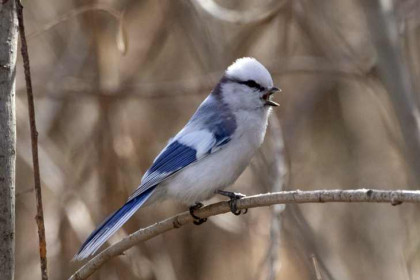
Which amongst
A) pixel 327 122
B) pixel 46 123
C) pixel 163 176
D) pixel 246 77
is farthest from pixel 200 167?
pixel 327 122

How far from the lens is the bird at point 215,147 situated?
2.51 m

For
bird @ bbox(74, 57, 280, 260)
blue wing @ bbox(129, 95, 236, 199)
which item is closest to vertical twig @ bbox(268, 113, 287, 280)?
bird @ bbox(74, 57, 280, 260)

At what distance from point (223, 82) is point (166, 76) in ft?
3.97

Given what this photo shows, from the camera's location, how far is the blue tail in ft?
6.70

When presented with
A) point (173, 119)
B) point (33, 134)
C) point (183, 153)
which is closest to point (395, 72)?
point (183, 153)

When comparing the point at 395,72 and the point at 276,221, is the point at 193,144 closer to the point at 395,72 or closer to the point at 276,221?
the point at 276,221

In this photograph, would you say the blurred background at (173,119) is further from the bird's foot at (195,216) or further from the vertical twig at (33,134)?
the vertical twig at (33,134)

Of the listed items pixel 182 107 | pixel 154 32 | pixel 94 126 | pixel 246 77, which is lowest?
pixel 246 77

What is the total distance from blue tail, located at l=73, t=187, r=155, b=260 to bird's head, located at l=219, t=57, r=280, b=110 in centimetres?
55

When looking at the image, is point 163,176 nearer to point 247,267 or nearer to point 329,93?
point 247,267

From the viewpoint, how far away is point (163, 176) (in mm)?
2508

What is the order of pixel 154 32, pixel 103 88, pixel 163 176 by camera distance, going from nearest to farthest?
1. pixel 163 176
2. pixel 103 88
3. pixel 154 32

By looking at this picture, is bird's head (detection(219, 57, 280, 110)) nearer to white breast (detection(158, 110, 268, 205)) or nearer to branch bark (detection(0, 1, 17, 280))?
white breast (detection(158, 110, 268, 205))

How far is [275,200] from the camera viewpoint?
1543mm
